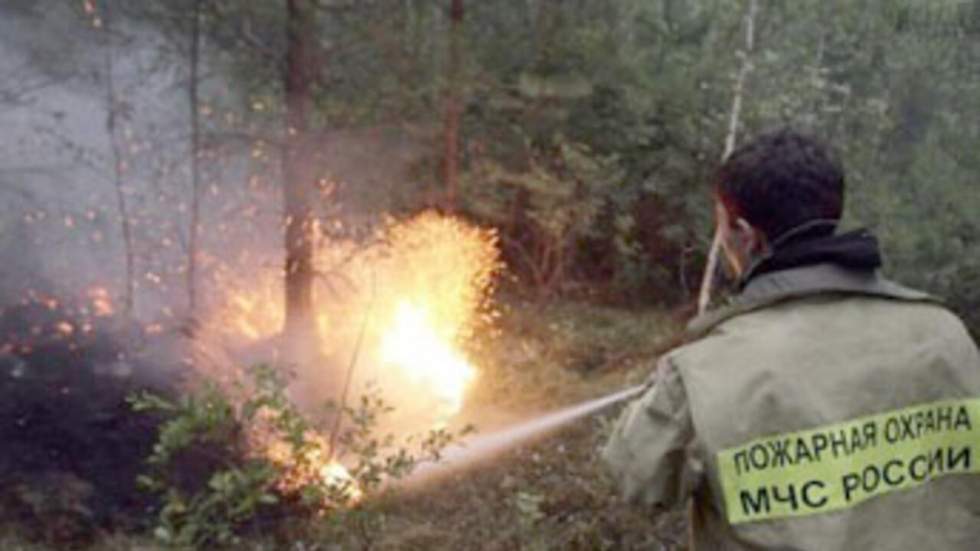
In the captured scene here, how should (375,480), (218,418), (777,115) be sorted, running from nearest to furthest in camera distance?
(218,418) < (375,480) < (777,115)

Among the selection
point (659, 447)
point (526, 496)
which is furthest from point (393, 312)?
point (659, 447)

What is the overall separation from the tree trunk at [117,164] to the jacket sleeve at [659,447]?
454 inches

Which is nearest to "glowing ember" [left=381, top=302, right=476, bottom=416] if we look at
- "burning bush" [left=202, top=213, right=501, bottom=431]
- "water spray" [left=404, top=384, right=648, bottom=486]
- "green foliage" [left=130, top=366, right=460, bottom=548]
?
"burning bush" [left=202, top=213, right=501, bottom=431]

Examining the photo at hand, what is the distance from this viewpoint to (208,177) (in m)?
13.6

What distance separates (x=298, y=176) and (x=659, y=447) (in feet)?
31.8

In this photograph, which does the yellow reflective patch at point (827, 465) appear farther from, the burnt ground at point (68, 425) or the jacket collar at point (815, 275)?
the burnt ground at point (68, 425)

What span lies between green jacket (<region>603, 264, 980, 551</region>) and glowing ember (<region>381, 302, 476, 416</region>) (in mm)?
9308

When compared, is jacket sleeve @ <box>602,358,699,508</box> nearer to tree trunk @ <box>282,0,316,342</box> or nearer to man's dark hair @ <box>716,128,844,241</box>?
man's dark hair @ <box>716,128,844,241</box>

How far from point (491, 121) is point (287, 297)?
4392 millimetres

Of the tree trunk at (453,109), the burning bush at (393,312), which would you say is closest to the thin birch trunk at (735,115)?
the burning bush at (393,312)

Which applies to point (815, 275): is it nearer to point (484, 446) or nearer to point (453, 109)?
point (484, 446)

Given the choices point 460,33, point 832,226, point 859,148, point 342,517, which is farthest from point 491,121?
point 832,226

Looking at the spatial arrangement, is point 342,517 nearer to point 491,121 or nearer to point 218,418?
point 218,418

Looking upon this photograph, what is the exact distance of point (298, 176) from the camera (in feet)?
37.3
